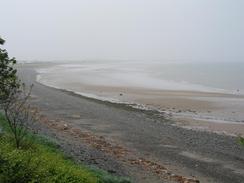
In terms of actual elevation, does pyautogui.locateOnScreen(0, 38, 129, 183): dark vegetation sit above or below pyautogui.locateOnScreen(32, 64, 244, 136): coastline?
above

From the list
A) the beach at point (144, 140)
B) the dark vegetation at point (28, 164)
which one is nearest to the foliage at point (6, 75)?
the dark vegetation at point (28, 164)

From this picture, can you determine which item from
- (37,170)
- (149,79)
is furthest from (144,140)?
(149,79)

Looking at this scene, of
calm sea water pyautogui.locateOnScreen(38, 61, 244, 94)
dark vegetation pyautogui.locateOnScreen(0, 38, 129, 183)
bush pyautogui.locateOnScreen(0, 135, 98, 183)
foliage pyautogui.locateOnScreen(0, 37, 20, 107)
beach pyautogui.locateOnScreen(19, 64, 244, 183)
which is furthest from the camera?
calm sea water pyautogui.locateOnScreen(38, 61, 244, 94)

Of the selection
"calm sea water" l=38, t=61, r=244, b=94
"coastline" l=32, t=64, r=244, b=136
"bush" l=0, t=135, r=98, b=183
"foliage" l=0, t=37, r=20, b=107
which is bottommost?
"coastline" l=32, t=64, r=244, b=136

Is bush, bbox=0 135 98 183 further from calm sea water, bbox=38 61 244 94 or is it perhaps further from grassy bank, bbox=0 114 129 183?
calm sea water, bbox=38 61 244 94

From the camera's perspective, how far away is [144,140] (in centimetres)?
2211

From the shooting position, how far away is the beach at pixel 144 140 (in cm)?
1596

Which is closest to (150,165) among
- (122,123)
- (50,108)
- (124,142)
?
(124,142)

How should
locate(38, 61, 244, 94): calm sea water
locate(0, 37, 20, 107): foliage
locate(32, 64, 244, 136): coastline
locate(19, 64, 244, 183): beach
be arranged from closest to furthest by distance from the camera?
1. locate(0, 37, 20, 107): foliage
2. locate(19, 64, 244, 183): beach
3. locate(32, 64, 244, 136): coastline
4. locate(38, 61, 244, 94): calm sea water

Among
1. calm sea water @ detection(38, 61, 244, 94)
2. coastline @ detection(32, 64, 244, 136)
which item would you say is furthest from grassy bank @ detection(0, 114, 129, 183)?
calm sea water @ detection(38, 61, 244, 94)

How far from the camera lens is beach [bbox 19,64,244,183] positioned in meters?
16.0

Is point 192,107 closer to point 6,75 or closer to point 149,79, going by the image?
point 6,75

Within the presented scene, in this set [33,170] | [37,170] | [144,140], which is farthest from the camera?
[144,140]

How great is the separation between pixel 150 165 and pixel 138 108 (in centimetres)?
2066
